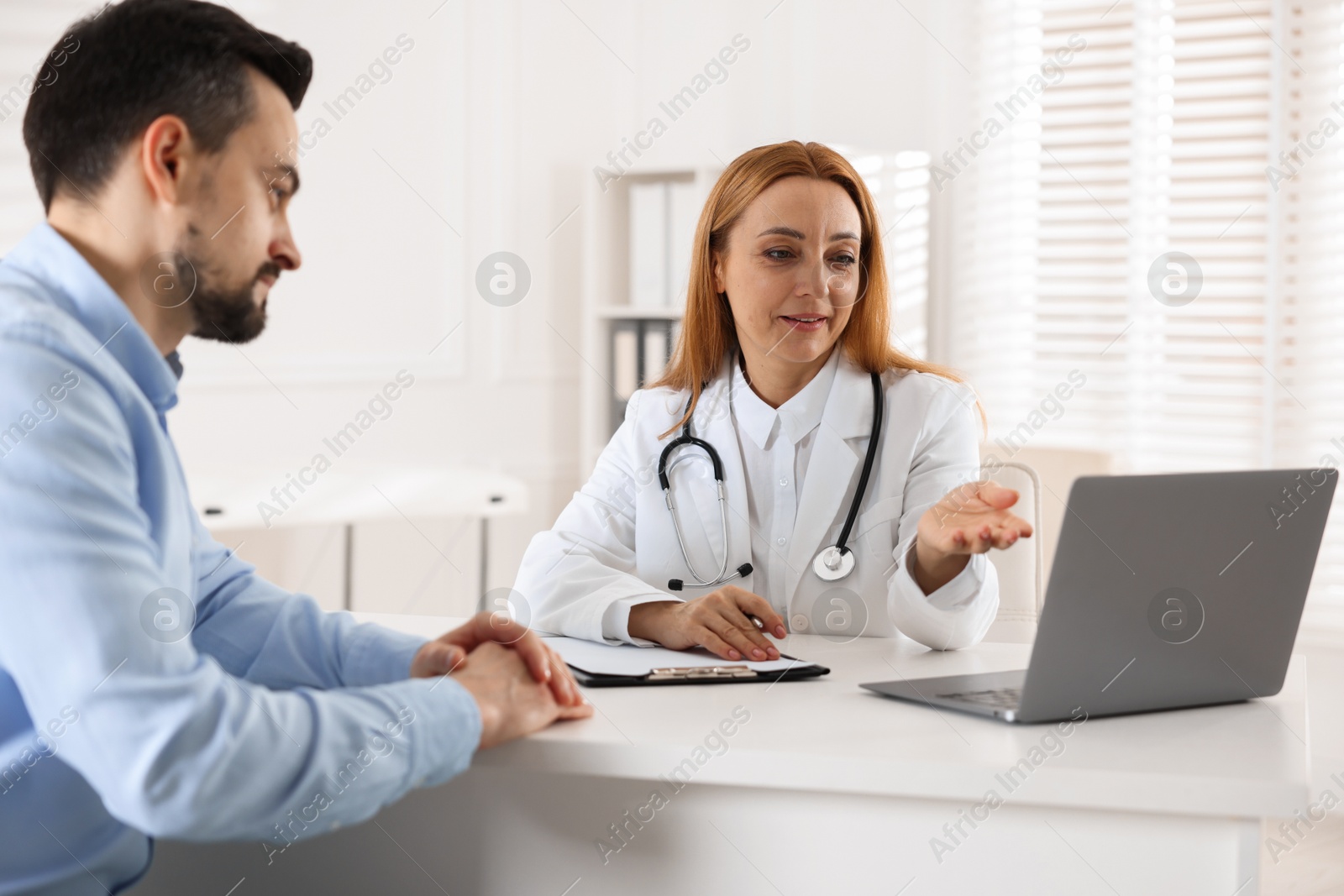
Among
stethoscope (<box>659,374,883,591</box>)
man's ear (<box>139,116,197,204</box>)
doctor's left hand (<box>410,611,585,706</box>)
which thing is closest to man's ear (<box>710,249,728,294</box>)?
stethoscope (<box>659,374,883,591</box>)

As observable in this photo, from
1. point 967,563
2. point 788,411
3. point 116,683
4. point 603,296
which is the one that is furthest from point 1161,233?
point 116,683

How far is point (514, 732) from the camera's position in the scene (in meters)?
1.06

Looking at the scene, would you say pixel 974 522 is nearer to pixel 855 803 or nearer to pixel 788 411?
pixel 855 803

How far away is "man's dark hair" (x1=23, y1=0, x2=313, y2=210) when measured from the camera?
1.04 metres

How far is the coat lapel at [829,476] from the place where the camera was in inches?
72.7

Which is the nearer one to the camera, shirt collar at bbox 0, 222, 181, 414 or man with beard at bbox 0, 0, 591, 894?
man with beard at bbox 0, 0, 591, 894

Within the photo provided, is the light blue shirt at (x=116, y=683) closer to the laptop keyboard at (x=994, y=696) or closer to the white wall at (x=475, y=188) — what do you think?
the laptop keyboard at (x=994, y=696)

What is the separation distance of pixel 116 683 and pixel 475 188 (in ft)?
11.7

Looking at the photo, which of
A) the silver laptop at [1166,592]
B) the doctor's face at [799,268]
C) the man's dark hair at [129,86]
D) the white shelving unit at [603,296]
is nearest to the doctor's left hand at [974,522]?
the silver laptop at [1166,592]

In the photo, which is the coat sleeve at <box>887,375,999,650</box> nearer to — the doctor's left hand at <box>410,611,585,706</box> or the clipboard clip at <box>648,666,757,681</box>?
the clipboard clip at <box>648,666,757,681</box>

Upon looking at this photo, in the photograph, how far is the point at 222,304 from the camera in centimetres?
109

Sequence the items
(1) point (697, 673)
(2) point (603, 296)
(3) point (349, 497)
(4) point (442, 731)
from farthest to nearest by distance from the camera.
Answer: (2) point (603, 296)
(3) point (349, 497)
(1) point (697, 673)
(4) point (442, 731)

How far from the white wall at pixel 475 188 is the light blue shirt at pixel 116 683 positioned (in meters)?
2.68

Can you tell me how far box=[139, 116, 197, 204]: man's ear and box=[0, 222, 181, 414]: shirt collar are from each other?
3.4 inches
